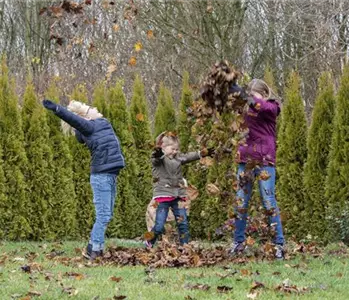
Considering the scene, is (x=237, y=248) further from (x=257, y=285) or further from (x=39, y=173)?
(x=39, y=173)

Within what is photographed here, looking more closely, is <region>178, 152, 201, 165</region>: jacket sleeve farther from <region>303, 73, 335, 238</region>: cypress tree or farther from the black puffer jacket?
<region>303, 73, 335, 238</region>: cypress tree

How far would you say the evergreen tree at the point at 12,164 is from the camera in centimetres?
1084

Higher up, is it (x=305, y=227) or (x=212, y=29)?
(x=212, y=29)

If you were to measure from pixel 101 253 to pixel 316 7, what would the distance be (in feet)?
28.5

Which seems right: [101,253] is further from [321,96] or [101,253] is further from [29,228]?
[321,96]

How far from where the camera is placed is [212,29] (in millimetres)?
15609

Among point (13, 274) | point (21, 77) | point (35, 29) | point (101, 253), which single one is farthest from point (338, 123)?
point (35, 29)

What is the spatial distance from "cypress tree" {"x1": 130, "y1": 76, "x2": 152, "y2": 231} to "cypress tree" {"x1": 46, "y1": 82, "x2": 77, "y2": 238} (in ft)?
4.10

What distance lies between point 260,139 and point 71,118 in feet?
6.92

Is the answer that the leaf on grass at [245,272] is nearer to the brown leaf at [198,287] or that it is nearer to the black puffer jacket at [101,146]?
the brown leaf at [198,287]

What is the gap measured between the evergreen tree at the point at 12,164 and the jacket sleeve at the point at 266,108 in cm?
478

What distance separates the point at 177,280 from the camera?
6.30m

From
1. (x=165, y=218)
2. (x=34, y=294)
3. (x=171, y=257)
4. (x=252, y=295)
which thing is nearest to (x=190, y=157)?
(x=165, y=218)

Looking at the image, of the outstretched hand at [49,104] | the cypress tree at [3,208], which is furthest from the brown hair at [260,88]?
the cypress tree at [3,208]
